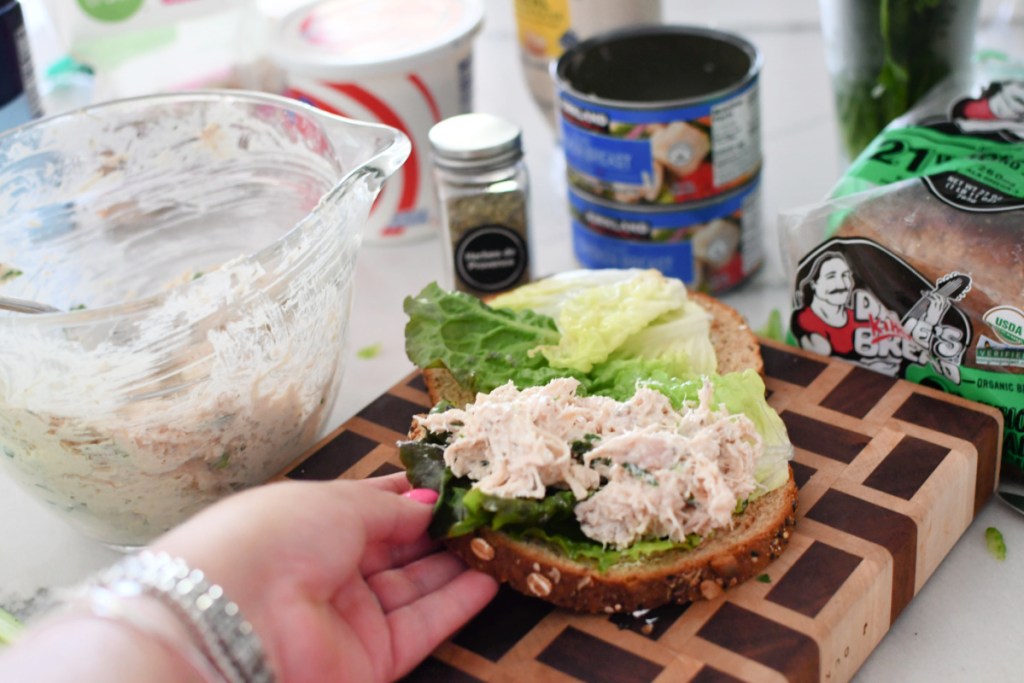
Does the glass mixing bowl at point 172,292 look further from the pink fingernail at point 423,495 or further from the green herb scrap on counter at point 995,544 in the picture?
the green herb scrap on counter at point 995,544

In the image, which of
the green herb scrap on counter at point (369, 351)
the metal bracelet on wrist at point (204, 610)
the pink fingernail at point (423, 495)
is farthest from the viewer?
the green herb scrap on counter at point (369, 351)

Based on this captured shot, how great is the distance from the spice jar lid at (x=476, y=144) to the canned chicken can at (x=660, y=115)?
0.44ft

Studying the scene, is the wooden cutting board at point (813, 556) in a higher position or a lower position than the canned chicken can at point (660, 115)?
lower

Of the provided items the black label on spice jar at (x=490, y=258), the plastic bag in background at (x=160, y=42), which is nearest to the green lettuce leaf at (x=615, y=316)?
the black label on spice jar at (x=490, y=258)

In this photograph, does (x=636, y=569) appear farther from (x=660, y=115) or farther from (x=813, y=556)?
(x=660, y=115)

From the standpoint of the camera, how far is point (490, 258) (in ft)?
6.30

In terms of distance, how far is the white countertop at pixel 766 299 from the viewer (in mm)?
1390

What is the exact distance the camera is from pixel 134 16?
2.29 m

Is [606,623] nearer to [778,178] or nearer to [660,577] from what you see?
[660,577]

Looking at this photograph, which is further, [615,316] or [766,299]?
[766,299]

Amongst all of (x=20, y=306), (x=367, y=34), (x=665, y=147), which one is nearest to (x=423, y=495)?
(x=20, y=306)

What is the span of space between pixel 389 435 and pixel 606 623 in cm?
48

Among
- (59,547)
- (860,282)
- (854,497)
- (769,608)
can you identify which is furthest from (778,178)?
(59,547)

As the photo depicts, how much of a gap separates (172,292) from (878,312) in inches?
38.8
